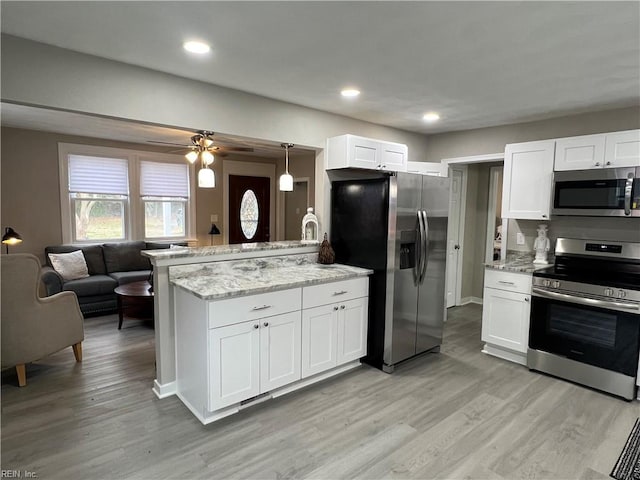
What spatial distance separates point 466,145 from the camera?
4656 millimetres

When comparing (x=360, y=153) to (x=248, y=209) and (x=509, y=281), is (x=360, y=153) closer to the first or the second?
(x=509, y=281)

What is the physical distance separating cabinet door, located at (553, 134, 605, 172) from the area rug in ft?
7.25

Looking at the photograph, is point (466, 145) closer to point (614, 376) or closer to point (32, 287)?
point (614, 376)

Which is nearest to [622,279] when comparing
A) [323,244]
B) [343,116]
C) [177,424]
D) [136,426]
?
[323,244]

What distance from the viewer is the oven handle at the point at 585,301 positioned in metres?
2.91

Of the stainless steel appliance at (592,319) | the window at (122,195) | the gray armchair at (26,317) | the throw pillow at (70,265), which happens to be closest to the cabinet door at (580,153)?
the stainless steel appliance at (592,319)

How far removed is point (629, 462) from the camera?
2.22 metres

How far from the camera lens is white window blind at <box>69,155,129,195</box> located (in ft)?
17.8

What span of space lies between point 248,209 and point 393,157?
4.04m

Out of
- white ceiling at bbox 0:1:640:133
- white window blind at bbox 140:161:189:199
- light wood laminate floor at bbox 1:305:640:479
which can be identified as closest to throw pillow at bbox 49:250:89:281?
white window blind at bbox 140:161:189:199

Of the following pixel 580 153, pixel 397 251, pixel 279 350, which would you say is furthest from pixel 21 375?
pixel 580 153

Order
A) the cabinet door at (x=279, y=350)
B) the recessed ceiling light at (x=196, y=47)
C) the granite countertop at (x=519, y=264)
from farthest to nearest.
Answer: the granite countertop at (x=519, y=264), the cabinet door at (x=279, y=350), the recessed ceiling light at (x=196, y=47)

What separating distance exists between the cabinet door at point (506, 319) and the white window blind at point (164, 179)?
5031 millimetres

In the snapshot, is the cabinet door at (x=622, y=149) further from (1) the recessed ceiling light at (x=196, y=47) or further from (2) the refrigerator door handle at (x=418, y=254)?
(1) the recessed ceiling light at (x=196, y=47)
